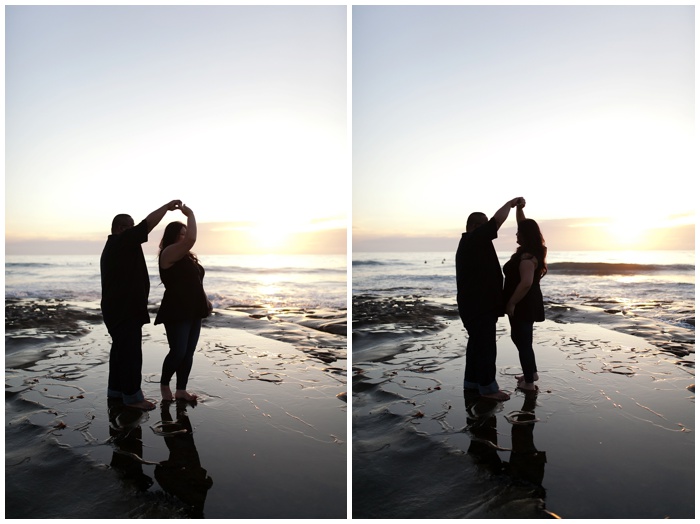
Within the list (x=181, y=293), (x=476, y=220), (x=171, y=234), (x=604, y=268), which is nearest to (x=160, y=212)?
(x=171, y=234)

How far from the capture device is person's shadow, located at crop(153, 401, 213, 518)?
229 centimetres

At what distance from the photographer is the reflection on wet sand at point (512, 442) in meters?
2.45

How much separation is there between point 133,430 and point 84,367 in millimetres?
1847

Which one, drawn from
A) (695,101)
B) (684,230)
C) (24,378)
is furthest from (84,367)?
(684,230)

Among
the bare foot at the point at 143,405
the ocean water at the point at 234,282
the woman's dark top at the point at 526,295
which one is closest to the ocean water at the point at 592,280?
the ocean water at the point at 234,282

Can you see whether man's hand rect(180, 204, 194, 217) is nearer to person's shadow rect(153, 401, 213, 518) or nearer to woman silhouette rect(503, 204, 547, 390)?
person's shadow rect(153, 401, 213, 518)

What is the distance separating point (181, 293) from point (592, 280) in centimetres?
1126

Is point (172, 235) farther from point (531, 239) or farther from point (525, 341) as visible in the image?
point (525, 341)

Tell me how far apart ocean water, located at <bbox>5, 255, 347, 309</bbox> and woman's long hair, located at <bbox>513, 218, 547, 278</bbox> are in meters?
5.67

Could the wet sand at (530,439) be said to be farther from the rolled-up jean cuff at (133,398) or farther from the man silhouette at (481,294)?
the rolled-up jean cuff at (133,398)

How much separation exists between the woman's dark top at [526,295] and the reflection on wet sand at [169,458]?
2.22 metres

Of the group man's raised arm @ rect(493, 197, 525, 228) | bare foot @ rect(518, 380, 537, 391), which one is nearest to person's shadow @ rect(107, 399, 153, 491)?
man's raised arm @ rect(493, 197, 525, 228)

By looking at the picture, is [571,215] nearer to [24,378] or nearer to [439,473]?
[439,473]

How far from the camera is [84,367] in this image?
4469 mm
